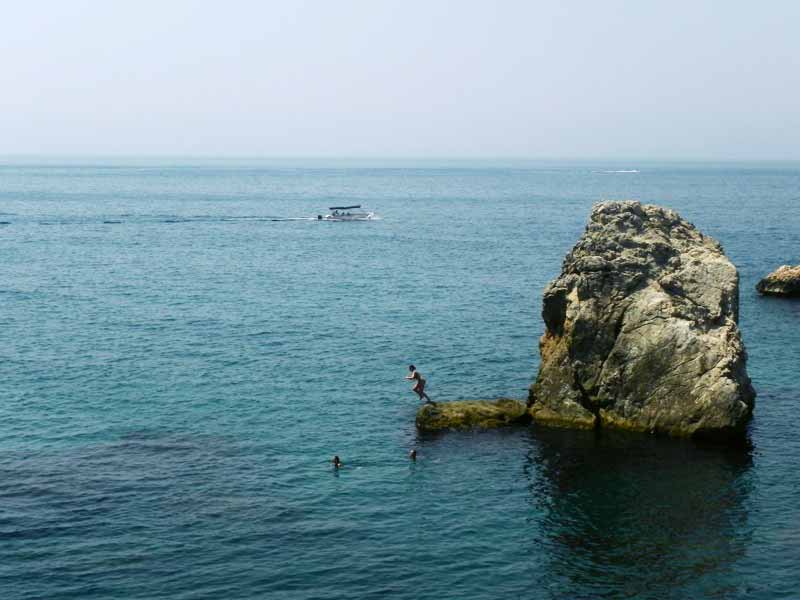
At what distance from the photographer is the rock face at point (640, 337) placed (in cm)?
5647

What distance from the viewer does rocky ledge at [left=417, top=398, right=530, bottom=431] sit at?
192 ft

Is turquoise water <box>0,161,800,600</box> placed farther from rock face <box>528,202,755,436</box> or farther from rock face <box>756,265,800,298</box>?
rock face <box>756,265,800,298</box>

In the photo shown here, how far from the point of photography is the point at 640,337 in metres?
58.4

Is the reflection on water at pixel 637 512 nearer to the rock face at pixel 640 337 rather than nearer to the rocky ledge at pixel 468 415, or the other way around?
the rock face at pixel 640 337

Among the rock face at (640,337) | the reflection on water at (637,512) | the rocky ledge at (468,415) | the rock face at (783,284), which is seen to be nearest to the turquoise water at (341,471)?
the reflection on water at (637,512)

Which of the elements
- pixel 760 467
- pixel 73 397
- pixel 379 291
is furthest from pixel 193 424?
pixel 379 291

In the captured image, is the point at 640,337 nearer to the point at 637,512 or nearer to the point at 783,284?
the point at 637,512

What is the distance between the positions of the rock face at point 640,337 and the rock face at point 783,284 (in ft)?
145

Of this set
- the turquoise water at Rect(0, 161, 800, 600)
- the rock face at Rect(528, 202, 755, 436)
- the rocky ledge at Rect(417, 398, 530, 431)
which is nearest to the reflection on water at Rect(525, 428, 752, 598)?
the turquoise water at Rect(0, 161, 800, 600)

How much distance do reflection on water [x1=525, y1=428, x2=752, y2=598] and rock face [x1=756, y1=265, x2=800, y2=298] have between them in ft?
178

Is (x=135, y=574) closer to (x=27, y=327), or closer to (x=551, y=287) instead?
(x=551, y=287)

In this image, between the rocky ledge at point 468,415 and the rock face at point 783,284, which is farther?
the rock face at point 783,284

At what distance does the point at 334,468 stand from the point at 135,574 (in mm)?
14852

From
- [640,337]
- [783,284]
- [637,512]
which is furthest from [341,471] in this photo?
[783,284]
